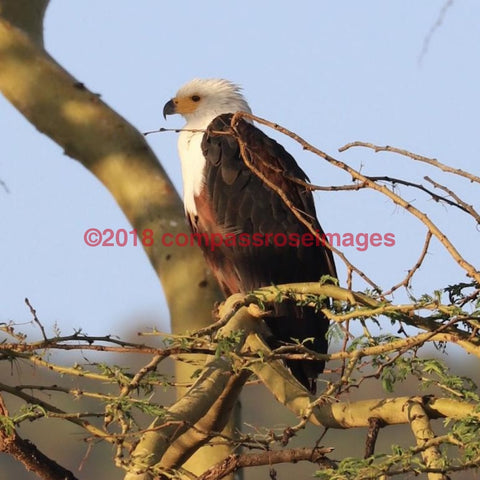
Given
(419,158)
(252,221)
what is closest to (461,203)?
(419,158)

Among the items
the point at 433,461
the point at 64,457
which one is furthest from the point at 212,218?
the point at 64,457

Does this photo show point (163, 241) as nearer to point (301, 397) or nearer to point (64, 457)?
point (301, 397)

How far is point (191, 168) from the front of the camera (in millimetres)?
5320

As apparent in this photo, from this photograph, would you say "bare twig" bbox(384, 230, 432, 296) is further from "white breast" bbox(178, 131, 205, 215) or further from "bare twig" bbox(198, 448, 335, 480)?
"white breast" bbox(178, 131, 205, 215)

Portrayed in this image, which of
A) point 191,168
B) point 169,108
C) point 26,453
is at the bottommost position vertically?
point 26,453

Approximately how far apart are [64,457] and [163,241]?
1610cm

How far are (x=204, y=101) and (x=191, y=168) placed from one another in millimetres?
683

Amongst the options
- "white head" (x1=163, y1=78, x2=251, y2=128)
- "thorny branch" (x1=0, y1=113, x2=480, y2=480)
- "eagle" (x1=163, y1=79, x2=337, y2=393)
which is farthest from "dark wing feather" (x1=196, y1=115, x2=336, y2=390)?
"thorny branch" (x1=0, y1=113, x2=480, y2=480)

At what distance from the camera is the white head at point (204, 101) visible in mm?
5828

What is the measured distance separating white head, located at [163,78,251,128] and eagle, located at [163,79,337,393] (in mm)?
385

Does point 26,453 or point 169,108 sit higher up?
point 169,108

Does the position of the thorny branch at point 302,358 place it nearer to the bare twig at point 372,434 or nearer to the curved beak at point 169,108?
the bare twig at point 372,434

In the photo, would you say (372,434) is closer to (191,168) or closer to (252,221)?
(252,221)

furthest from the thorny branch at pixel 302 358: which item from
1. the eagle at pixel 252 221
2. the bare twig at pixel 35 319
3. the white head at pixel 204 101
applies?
the white head at pixel 204 101
